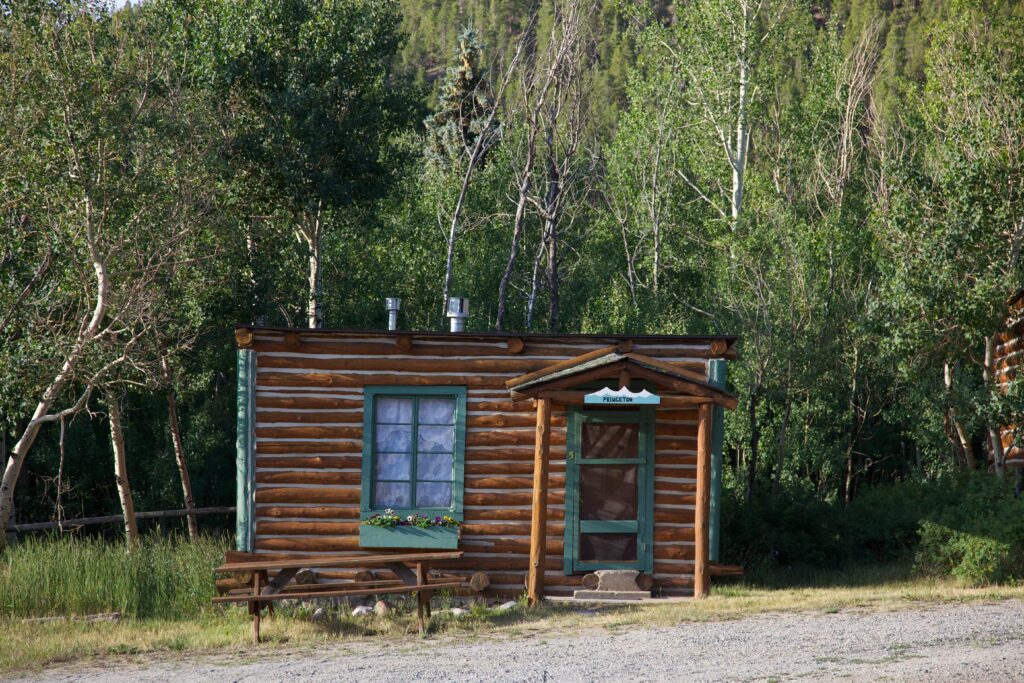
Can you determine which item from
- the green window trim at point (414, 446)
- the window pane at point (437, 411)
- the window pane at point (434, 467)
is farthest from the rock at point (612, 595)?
the window pane at point (437, 411)

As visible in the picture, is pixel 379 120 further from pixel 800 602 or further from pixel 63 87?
pixel 800 602

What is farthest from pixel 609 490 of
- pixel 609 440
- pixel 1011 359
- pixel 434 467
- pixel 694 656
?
pixel 1011 359

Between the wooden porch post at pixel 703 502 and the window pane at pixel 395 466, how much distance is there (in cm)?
321

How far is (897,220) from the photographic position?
16531mm

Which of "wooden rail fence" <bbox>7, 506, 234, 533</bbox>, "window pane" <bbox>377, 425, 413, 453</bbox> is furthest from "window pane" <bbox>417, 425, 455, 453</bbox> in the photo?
"wooden rail fence" <bbox>7, 506, 234, 533</bbox>

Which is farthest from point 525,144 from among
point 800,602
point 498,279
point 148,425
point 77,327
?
point 800,602

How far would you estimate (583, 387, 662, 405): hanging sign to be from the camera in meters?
11.7

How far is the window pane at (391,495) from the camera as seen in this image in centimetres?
1267

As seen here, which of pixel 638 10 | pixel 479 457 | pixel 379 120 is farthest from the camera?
pixel 638 10

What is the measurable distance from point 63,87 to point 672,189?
16.5 meters

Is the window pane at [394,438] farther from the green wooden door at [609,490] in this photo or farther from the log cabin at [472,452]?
the green wooden door at [609,490]

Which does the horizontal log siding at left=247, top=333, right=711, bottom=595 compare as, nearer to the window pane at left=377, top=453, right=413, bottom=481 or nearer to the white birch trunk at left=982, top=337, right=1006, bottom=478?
the window pane at left=377, top=453, right=413, bottom=481

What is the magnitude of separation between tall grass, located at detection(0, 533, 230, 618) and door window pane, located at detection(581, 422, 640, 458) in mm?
4568

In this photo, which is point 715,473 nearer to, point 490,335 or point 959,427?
point 490,335
